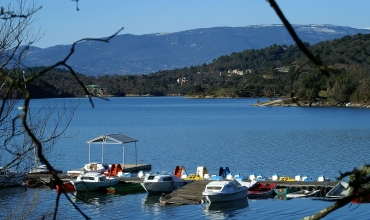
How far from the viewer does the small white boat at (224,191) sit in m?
26.0

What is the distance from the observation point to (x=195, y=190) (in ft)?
91.5

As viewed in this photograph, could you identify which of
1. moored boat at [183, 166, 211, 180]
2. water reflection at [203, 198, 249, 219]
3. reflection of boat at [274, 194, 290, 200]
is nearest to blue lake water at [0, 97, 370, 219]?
water reflection at [203, 198, 249, 219]

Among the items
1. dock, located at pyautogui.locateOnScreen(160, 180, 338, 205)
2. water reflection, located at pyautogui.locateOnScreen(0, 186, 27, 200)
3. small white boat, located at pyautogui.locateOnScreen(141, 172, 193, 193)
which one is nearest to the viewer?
dock, located at pyautogui.locateOnScreen(160, 180, 338, 205)

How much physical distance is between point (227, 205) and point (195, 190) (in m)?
2.11

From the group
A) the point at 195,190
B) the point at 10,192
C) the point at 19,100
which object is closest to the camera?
the point at 19,100

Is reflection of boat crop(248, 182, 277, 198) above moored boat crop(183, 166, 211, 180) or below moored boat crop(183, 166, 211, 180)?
below

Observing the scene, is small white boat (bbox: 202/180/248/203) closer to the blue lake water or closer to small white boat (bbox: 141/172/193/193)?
the blue lake water

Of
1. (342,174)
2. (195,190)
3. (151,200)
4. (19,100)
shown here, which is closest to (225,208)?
(195,190)

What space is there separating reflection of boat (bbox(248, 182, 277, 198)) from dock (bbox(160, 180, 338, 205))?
728mm

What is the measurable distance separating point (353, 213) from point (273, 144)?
31.6 meters

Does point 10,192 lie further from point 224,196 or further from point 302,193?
point 302,193

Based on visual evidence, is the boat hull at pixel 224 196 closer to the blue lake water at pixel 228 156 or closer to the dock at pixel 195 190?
the blue lake water at pixel 228 156

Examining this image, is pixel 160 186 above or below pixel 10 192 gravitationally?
above

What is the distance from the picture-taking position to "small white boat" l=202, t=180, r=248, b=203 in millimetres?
25984
